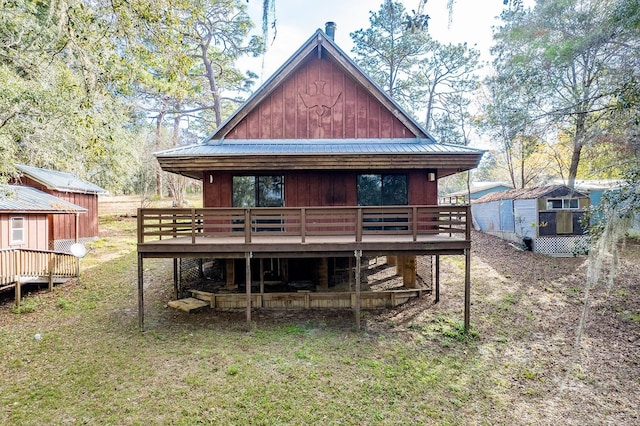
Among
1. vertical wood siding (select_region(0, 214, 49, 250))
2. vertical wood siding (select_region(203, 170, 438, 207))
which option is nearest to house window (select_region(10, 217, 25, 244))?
vertical wood siding (select_region(0, 214, 49, 250))

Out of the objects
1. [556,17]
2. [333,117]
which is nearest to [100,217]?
[333,117]

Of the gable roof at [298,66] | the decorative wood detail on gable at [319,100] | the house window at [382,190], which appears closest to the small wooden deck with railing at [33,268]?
the gable roof at [298,66]

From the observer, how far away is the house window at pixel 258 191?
10.1 m

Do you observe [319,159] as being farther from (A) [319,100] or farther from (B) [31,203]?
(B) [31,203]

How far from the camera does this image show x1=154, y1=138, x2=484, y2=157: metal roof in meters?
9.07

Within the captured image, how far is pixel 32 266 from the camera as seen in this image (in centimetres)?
1093

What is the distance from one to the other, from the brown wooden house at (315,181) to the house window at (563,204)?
26.9ft

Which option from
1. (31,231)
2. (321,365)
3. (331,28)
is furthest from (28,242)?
(331,28)

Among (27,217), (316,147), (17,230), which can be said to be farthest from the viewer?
(27,217)

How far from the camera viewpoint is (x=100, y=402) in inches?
215

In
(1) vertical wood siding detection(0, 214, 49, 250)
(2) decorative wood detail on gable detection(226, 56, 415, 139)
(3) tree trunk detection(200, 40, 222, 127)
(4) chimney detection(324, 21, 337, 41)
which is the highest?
(3) tree trunk detection(200, 40, 222, 127)

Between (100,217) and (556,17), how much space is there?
101 ft

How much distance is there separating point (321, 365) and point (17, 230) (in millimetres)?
14294

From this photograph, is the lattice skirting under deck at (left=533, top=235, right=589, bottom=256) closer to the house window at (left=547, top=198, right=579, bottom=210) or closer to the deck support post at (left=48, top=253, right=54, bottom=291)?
the house window at (left=547, top=198, right=579, bottom=210)
